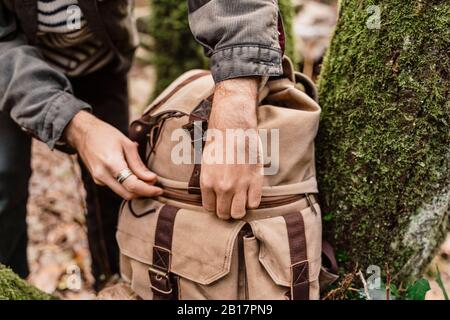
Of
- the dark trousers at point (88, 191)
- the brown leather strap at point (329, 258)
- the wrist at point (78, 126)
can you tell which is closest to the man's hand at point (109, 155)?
the wrist at point (78, 126)

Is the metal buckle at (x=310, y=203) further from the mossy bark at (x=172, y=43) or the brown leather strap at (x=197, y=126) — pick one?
the mossy bark at (x=172, y=43)

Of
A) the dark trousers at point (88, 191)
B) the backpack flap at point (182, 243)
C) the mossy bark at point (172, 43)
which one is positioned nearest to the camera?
the backpack flap at point (182, 243)

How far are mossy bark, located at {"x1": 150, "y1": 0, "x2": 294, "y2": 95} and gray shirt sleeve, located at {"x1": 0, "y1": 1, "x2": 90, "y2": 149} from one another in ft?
5.14

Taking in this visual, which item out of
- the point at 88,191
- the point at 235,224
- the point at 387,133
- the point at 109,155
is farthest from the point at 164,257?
the point at 88,191

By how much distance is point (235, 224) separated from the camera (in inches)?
60.5

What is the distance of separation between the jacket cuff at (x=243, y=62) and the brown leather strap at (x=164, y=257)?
516mm

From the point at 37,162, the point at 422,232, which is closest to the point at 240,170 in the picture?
the point at 422,232

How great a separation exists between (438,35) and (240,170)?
73 cm

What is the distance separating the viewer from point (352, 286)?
1.78 metres

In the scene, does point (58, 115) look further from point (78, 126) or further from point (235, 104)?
point (235, 104)

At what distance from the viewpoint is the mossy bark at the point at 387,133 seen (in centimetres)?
144

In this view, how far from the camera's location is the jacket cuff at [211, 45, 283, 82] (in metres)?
1.43

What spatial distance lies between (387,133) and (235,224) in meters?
0.59

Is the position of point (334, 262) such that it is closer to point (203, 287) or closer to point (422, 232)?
point (422, 232)
